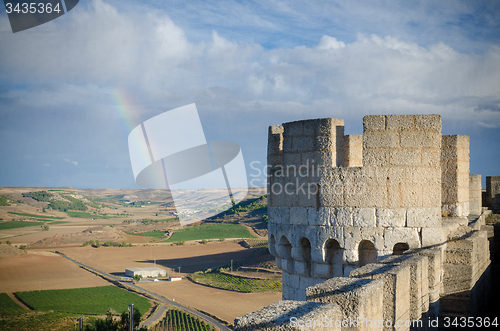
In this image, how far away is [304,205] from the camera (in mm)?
8164

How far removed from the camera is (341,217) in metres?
7.79

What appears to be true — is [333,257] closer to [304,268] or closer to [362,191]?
[304,268]

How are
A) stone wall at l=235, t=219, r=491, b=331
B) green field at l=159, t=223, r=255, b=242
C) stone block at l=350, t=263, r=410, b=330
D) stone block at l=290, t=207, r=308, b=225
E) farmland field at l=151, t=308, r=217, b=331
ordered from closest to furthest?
stone wall at l=235, t=219, r=491, b=331 → stone block at l=350, t=263, r=410, b=330 → stone block at l=290, t=207, r=308, b=225 → farmland field at l=151, t=308, r=217, b=331 → green field at l=159, t=223, r=255, b=242

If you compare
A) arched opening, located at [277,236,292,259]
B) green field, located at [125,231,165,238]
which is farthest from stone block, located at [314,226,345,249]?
green field, located at [125,231,165,238]

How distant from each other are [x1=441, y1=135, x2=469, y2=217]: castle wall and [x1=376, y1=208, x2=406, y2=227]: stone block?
7.34 feet

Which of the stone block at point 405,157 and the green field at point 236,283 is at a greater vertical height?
the stone block at point 405,157

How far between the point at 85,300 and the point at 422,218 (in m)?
66.1

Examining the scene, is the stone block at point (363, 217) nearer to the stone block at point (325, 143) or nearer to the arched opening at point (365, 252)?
the arched opening at point (365, 252)

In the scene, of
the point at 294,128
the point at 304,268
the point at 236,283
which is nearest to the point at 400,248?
the point at 304,268

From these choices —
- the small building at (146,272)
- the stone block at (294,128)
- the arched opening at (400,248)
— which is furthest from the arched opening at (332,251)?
the small building at (146,272)

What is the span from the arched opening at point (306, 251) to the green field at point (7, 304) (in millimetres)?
63677

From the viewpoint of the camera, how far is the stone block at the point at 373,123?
7.81 meters

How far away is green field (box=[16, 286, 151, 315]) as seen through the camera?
58156 millimetres

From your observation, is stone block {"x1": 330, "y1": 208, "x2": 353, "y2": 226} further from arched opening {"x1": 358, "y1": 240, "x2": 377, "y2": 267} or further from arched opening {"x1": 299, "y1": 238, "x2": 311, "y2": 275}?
arched opening {"x1": 299, "y1": 238, "x2": 311, "y2": 275}
